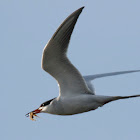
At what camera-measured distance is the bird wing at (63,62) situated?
8977 millimetres

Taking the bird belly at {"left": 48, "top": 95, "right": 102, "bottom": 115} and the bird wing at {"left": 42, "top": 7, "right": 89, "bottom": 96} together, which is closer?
the bird wing at {"left": 42, "top": 7, "right": 89, "bottom": 96}

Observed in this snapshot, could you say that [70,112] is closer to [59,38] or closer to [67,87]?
[67,87]

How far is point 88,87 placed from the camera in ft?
37.8

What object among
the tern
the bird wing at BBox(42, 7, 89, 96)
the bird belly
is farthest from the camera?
the bird belly

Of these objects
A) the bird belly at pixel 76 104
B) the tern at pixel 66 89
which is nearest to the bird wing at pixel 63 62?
the tern at pixel 66 89

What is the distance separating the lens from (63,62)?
9.95 meters

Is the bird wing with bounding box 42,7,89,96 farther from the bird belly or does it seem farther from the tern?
the bird belly

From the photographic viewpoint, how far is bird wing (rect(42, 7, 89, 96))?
353 inches

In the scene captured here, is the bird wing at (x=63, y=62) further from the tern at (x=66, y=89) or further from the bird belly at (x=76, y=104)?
the bird belly at (x=76, y=104)

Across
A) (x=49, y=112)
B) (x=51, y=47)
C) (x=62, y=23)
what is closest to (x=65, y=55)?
(x=51, y=47)

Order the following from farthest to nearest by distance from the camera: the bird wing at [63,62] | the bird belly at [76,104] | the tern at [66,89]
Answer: the bird belly at [76,104] → the tern at [66,89] → the bird wing at [63,62]

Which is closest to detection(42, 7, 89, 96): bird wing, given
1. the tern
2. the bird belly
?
the tern

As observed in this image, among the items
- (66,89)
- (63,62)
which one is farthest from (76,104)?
(63,62)

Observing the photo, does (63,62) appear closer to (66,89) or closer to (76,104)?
(66,89)
